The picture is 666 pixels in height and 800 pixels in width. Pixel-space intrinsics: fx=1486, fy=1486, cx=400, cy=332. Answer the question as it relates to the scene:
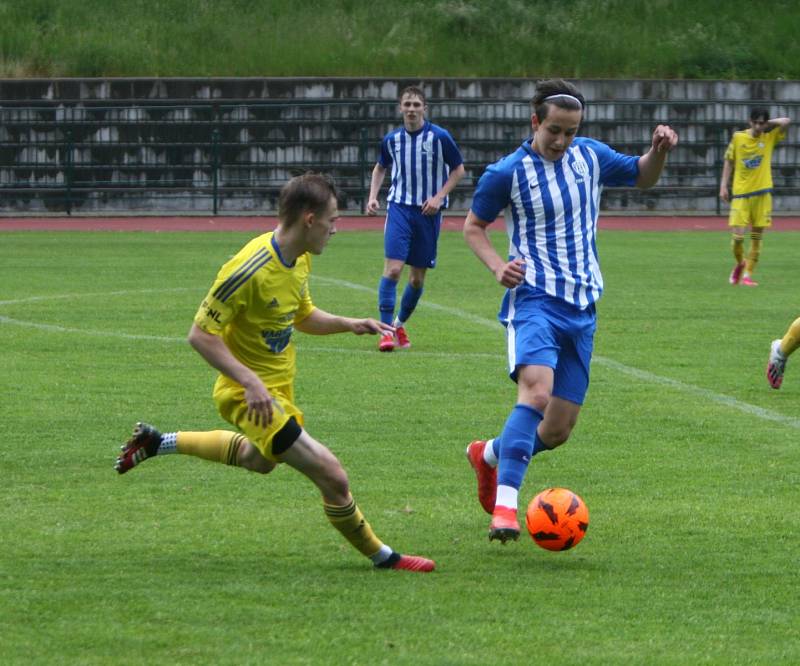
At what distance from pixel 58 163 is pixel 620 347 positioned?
61.3ft

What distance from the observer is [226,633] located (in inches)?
185

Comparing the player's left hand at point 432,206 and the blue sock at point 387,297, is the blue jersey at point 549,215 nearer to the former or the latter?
the player's left hand at point 432,206

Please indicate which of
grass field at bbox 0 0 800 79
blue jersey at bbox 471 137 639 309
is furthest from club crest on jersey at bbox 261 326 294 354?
grass field at bbox 0 0 800 79

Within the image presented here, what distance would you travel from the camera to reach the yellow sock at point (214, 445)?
19.8 feet

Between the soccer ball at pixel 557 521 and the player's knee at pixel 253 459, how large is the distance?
1.06 m

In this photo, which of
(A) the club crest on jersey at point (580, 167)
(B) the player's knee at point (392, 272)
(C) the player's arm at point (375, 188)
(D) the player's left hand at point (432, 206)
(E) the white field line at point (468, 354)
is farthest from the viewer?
(C) the player's arm at point (375, 188)

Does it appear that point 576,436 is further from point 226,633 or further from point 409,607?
point 226,633

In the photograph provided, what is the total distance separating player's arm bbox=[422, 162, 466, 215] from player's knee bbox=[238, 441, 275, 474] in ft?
21.0

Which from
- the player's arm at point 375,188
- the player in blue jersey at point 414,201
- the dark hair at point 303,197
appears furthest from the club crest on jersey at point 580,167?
the player's arm at point 375,188

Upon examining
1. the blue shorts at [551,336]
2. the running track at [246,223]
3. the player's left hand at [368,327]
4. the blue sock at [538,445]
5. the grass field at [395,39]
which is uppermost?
the grass field at [395,39]

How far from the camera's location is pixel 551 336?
A: 243 inches

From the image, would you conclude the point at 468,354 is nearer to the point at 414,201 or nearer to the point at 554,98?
the point at 414,201

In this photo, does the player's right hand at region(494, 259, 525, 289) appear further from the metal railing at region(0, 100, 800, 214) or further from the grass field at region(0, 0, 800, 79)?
the grass field at region(0, 0, 800, 79)

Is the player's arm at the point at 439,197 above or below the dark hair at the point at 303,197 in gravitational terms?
below
